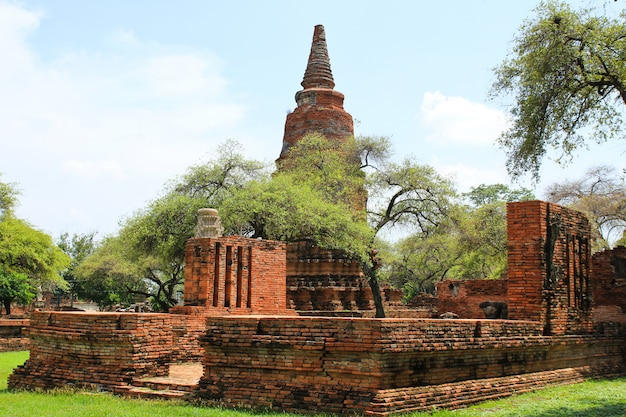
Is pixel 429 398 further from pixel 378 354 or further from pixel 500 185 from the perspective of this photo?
pixel 500 185

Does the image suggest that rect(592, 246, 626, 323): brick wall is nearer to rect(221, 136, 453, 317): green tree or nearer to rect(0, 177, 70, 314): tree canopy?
rect(221, 136, 453, 317): green tree

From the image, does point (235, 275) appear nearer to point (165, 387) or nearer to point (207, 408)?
point (165, 387)

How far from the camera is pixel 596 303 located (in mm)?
15984

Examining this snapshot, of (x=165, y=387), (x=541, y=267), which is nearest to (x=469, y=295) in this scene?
(x=541, y=267)

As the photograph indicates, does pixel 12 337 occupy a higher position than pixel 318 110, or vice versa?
pixel 318 110

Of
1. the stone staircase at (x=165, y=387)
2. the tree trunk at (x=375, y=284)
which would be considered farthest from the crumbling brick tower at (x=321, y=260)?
the stone staircase at (x=165, y=387)

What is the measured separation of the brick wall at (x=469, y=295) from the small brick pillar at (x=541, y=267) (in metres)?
8.02

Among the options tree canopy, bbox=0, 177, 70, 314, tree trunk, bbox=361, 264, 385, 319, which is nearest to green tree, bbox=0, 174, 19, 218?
tree canopy, bbox=0, 177, 70, 314

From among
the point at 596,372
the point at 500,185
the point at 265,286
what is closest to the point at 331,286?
the point at 265,286

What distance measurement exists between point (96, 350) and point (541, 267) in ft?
23.6

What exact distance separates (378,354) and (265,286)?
758 centimetres

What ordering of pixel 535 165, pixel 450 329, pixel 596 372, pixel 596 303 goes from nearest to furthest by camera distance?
pixel 450 329
pixel 596 372
pixel 535 165
pixel 596 303

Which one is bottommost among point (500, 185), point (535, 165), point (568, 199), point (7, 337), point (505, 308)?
point (7, 337)

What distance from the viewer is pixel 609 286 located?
1594 cm
